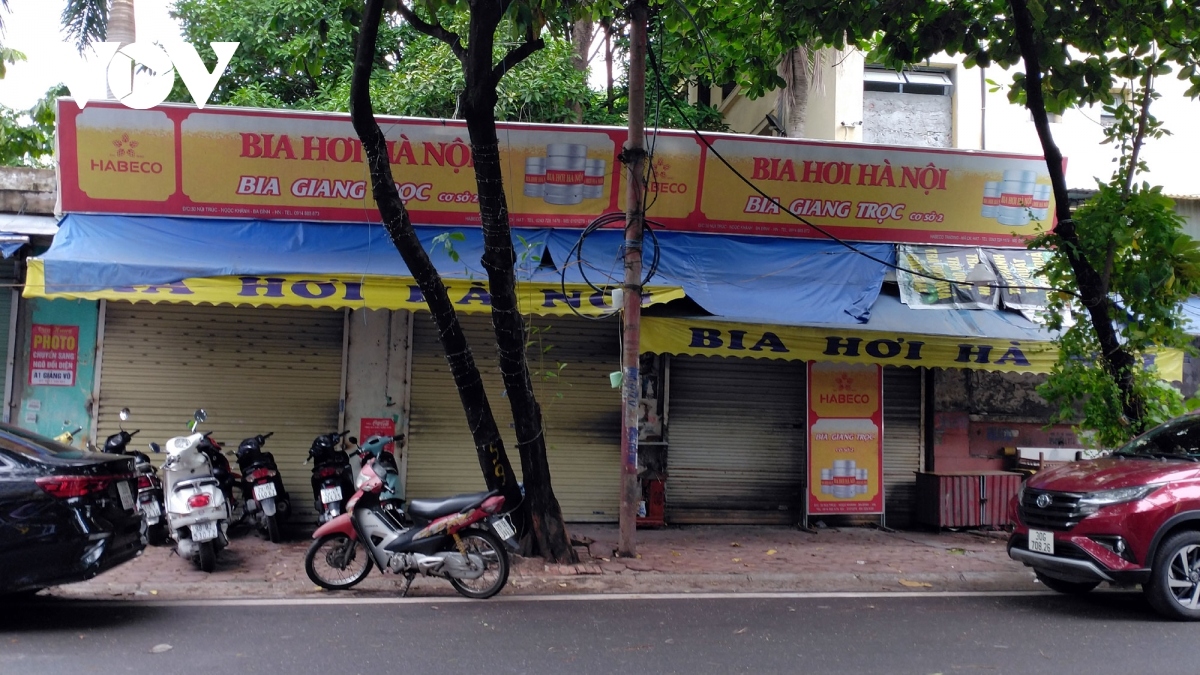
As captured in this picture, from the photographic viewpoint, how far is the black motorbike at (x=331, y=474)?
9.05 metres

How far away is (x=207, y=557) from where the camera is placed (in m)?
8.03

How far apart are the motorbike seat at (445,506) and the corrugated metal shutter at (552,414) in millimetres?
3248

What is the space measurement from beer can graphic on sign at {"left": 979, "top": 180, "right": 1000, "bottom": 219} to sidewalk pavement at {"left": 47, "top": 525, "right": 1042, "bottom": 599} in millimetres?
4046

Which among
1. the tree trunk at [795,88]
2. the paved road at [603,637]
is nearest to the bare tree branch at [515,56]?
the paved road at [603,637]

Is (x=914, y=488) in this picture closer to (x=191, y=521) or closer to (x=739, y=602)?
(x=739, y=602)

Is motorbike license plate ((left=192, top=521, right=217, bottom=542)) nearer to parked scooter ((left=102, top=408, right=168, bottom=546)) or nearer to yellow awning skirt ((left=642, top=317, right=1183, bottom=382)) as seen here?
parked scooter ((left=102, top=408, right=168, bottom=546))

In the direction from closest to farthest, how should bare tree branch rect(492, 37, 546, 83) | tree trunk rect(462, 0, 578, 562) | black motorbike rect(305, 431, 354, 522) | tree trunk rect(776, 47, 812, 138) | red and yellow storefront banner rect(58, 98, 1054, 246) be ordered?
1. tree trunk rect(462, 0, 578, 562)
2. bare tree branch rect(492, 37, 546, 83)
3. black motorbike rect(305, 431, 354, 522)
4. red and yellow storefront banner rect(58, 98, 1054, 246)
5. tree trunk rect(776, 47, 812, 138)

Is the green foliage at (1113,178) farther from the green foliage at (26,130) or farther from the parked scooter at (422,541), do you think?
the green foliage at (26,130)

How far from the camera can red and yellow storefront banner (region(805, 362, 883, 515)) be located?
1086cm

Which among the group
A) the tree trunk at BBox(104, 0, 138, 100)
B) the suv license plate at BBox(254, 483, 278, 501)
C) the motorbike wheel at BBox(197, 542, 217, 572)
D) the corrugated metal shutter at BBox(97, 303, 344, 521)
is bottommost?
the motorbike wheel at BBox(197, 542, 217, 572)

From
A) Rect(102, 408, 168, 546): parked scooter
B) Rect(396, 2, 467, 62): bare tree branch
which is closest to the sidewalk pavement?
Rect(102, 408, 168, 546): parked scooter

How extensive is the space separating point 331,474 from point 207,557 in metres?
1.60

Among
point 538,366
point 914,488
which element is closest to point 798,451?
point 914,488

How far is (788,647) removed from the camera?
603cm
